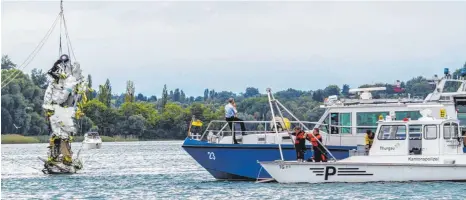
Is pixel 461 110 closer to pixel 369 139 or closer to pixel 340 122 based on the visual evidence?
pixel 369 139

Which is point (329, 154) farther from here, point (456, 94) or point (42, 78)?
point (42, 78)

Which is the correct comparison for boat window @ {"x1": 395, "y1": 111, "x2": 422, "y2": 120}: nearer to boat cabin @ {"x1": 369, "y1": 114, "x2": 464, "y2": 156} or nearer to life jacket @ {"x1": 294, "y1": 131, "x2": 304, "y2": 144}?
boat cabin @ {"x1": 369, "y1": 114, "x2": 464, "y2": 156}

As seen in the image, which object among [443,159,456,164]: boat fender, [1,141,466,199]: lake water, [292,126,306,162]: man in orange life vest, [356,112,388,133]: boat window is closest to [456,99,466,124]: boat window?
[356,112,388,133]: boat window

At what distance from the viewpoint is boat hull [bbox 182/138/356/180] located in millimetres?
44531

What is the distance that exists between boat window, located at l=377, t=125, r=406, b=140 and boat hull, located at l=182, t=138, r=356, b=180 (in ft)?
6.97

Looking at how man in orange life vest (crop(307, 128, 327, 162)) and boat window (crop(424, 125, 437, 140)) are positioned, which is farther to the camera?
man in orange life vest (crop(307, 128, 327, 162))

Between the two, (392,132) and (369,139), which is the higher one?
(392,132)

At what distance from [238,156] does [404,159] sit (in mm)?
6773

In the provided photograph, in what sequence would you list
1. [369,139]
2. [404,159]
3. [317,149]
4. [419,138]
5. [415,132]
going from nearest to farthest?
[404,159], [419,138], [415,132], [317,149], [369,139]

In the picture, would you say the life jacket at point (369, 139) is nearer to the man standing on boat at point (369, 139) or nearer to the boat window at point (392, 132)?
the man standing on boat at point (369, 139)

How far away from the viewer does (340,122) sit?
151 ft

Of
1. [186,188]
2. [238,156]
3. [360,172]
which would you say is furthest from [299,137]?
[186,188]

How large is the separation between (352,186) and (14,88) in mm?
118669

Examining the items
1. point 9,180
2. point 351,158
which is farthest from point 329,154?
point 9,180
